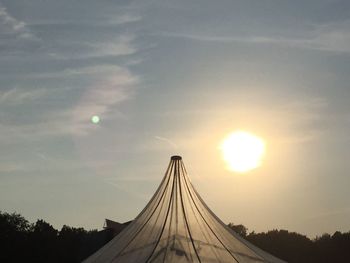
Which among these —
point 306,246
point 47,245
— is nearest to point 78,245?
point 47,245

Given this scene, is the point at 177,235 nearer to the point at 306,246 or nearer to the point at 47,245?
the point at 47,245

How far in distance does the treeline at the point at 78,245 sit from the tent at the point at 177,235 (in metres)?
24.1

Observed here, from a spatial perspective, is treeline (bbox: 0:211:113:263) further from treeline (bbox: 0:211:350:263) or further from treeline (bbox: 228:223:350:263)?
treeline (bbox: 228:223:350:263)

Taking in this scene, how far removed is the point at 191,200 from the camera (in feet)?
49.0

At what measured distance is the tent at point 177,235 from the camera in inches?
521

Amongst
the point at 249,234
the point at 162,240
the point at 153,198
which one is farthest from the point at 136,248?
the point at 249,234

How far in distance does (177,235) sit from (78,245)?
30.2 metres

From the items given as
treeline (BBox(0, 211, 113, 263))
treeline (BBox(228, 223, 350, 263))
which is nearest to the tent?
treeline (BBox(0, 211, 113, 263))

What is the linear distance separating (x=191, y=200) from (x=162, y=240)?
188cm

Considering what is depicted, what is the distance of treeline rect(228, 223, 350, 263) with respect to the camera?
134ft

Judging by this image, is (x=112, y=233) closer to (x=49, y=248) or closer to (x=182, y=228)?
(x=49, y=248)

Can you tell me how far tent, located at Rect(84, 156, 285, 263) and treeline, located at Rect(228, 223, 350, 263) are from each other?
28.8 metres

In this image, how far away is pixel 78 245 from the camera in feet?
138

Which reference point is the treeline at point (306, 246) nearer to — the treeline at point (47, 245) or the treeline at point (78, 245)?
the treeline at point (78, 245)
